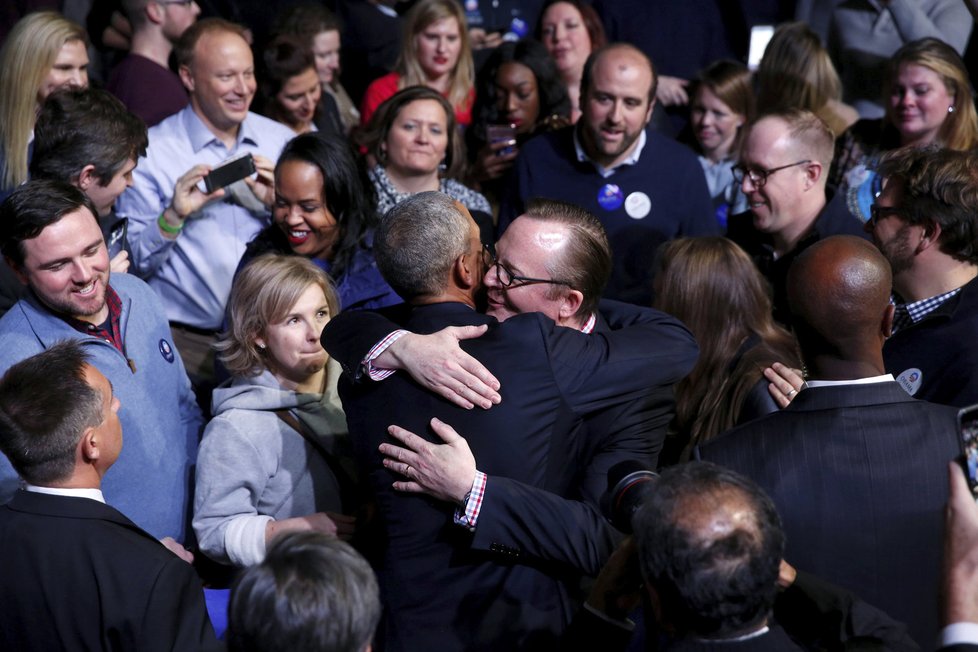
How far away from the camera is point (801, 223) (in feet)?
13.9

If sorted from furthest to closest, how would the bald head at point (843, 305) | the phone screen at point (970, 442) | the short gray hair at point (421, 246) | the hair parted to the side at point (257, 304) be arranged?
1. the hair parted to the side at point (257, 304)
2. the short gray hair at point (421, 246)
3. the bald head at point (843, 305)
4. the phone screen at point (970, 442)

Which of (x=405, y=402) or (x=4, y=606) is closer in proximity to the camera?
(x=4, y=606)

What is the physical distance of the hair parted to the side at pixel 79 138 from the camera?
3.78 metres

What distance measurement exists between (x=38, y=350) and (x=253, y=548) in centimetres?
88

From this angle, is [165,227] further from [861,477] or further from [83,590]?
→ [861,477]

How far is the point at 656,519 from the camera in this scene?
1.91 meters

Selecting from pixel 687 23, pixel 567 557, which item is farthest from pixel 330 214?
pixel 687 23

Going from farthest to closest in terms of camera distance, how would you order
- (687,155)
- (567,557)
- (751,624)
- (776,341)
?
(687,155) < (776,341) < (567,557) < (751,624)

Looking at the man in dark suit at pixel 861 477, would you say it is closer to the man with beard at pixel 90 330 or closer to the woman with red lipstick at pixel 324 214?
the man with beard at pixel 90 330

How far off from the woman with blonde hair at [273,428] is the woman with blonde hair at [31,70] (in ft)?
5.10

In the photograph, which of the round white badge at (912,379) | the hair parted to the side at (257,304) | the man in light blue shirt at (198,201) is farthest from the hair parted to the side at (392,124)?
the round white badge at (912,379)

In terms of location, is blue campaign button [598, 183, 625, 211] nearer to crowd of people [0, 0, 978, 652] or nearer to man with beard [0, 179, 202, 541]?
crowd of people [0, 0, 978, 652]

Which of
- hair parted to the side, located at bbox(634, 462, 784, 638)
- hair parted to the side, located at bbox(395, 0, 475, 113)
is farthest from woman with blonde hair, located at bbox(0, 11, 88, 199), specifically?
hair parted to the side, located at bbox(634, 462, 784, 638)

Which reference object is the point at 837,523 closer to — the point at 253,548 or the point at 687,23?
the point at 253,548
